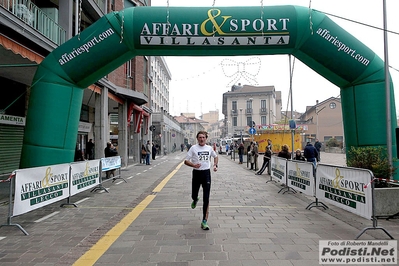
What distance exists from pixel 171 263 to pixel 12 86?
1402cm

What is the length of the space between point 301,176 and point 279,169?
101 inches

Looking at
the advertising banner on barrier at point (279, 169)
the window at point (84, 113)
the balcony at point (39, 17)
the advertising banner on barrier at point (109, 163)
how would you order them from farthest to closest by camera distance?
the window at point (84, 113) → the advertising banner on barrier at point (109, 163) → the advertising banner on barrier at point (279, 169) → the balcony at point (39, 17)

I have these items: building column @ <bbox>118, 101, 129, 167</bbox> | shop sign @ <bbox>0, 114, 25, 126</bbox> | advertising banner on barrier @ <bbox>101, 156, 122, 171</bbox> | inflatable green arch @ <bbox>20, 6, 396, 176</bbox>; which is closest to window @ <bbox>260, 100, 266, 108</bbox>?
building column @ <bbox>118, 101, 129, 167</bbox>

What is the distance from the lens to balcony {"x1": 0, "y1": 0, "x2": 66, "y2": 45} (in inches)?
393

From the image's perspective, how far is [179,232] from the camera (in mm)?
5340

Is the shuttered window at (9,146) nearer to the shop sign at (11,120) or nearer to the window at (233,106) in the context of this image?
the shop sign at (11,120)

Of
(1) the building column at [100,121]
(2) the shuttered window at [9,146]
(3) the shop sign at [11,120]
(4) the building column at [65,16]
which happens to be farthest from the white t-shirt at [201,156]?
(1) the building column at [100,121]

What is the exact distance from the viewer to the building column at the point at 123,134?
2089 centimetres

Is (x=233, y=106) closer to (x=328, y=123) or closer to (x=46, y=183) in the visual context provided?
(x=328, y=123)

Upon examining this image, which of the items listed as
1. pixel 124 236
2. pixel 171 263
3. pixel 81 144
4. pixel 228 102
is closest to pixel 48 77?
pixel 124 236

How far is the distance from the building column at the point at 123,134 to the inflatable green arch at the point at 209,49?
40.2ft

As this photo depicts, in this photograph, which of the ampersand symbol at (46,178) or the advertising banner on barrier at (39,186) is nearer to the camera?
the advertising banner on barrier at (39,186)

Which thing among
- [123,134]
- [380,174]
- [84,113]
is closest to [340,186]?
A: [380,174]

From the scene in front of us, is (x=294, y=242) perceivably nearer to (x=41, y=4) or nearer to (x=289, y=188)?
(x=289, y=188)
